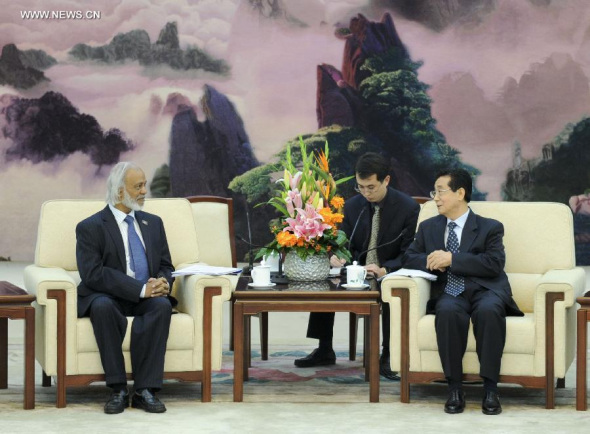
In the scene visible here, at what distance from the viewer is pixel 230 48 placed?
Result: 9898 mm

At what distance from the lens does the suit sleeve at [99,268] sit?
5.27m

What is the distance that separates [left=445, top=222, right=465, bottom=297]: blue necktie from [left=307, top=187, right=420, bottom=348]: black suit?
1.97ft

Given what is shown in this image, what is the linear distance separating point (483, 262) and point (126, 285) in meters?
1.68

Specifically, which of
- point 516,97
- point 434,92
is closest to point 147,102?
point 434,92

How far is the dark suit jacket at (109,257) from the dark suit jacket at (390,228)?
1.18 m

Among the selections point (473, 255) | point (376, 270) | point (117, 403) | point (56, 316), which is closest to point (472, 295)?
point (473, 255)

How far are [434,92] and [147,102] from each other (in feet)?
8.25

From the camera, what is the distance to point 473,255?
538 centimetres

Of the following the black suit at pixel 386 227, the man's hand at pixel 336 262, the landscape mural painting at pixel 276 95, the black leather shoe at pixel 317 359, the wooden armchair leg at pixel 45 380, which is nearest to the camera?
the wooden armchair leg at pixel 45 380

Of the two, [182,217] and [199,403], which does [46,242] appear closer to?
[182,217]

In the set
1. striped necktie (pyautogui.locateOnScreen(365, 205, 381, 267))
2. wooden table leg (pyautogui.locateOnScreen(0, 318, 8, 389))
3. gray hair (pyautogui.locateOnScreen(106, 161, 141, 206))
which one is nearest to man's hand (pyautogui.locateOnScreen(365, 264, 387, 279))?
striped necktie (pyautogui.locateOnScreen(365, 205, 381, 267))

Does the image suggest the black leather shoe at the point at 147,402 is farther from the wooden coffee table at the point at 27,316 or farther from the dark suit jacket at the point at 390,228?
the dark suit jacket at the point at 390,228

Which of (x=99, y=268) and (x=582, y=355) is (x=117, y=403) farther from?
(x=582, y=355)

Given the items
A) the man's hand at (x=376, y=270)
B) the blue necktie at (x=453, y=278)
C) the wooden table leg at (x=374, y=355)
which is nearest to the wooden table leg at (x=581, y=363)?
the blue necktie at (x=453, y=278)
